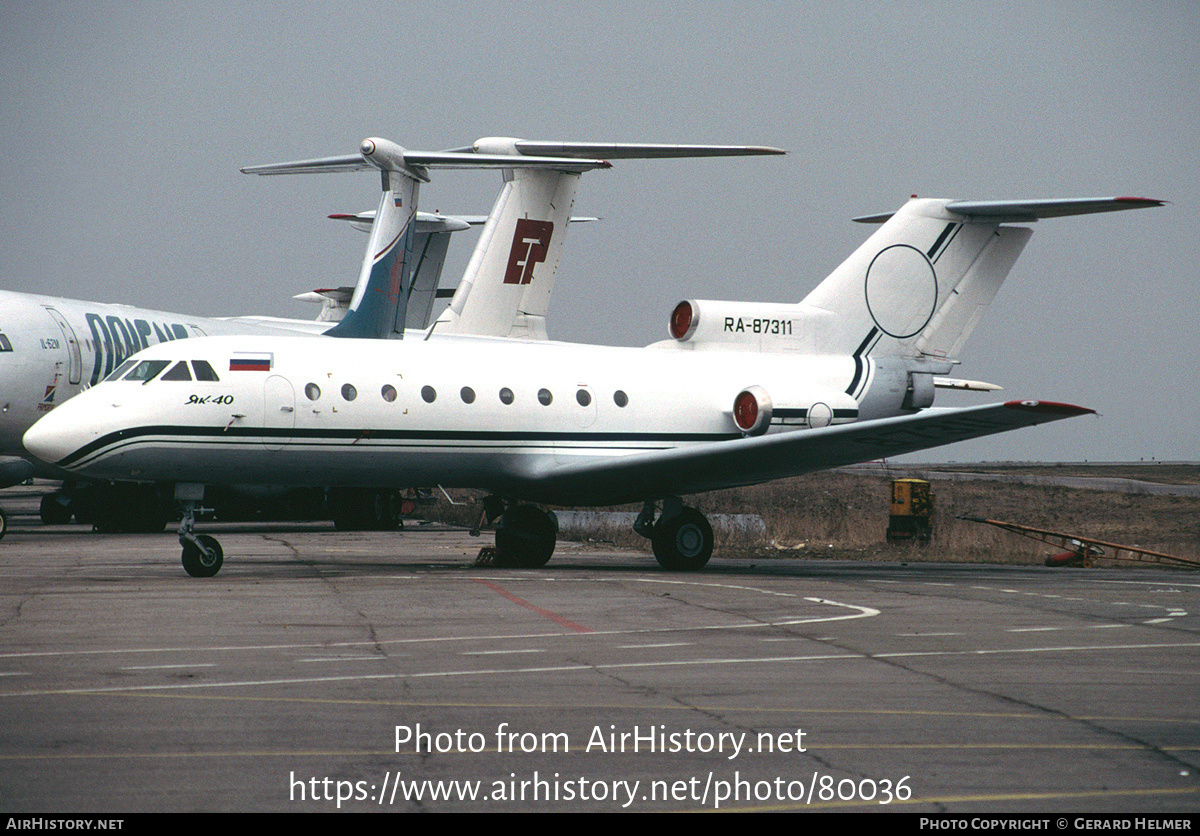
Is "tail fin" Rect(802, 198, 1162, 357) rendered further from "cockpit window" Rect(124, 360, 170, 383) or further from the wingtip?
"cockpit window" Rect(124, 360, 170, 383)

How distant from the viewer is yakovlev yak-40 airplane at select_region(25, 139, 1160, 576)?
667 inches

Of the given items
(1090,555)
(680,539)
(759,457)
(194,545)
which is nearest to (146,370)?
(194,545)

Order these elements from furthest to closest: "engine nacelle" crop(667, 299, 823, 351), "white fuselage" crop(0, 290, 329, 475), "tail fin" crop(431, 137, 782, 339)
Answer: "tail fin" crop(431, 137, 782, 339) < "white fuselage" crop(0, 290, 329, 475) < "engine nacelle" crop(667, 299, 823, 351)

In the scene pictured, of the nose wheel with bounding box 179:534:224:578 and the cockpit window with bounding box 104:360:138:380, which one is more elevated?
the cockpit window with bounding box 104:360:138:380

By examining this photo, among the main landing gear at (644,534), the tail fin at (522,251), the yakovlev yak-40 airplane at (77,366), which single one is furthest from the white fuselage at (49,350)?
the main landing gear at (644,534)

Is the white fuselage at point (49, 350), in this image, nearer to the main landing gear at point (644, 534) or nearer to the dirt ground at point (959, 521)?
the main landing gear at point (644, 534)

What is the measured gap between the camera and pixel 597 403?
66.8 ft

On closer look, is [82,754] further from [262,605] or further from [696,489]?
[696,489]

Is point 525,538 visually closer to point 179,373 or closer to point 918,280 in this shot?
point 179,373

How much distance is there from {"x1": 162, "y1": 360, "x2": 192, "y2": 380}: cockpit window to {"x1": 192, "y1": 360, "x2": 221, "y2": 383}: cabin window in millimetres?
115

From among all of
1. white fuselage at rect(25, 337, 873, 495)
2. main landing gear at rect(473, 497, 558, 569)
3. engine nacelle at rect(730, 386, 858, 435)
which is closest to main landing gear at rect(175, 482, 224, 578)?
white fuselage at rect(25, 337, 873, 495)

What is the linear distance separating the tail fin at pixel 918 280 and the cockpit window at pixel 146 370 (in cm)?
1104

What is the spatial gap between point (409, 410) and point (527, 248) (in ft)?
39.6
